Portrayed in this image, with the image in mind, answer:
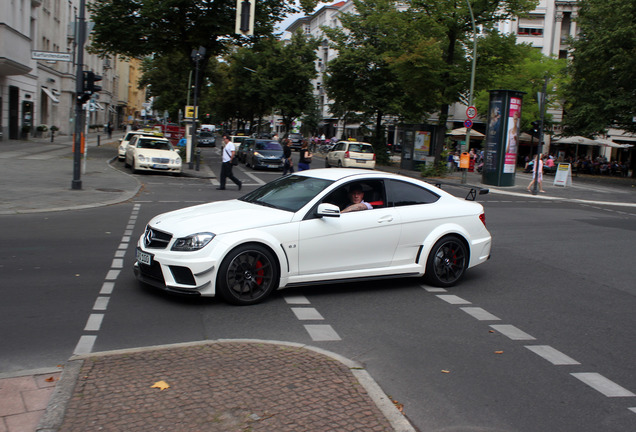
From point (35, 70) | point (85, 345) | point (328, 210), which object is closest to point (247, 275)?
point (328, 210)

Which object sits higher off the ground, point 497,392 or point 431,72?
point 431,72

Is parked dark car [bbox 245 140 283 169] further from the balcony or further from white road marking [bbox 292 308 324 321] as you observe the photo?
white road marking [bbox 292 308 324 321]

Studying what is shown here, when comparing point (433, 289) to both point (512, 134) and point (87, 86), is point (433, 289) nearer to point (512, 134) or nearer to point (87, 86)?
point (87, 86)

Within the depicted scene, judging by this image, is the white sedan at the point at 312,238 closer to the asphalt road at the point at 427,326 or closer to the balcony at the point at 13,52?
the asphalt road at the point at 427,326

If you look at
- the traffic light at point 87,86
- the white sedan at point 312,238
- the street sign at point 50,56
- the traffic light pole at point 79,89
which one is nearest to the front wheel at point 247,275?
the white sedan at point 312,238

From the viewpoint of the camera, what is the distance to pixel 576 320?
22.6 ft

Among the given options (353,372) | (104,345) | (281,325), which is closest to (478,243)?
(281,325)

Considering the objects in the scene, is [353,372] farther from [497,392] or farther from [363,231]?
[363,231]

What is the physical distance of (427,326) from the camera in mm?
6297

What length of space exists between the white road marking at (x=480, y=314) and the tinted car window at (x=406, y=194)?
1571mm

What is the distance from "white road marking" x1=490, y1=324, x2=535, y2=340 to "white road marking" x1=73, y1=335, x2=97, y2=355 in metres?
3.83

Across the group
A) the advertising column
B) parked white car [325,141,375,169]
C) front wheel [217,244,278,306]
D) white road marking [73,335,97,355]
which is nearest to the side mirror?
front wheel [217,244,278,306]

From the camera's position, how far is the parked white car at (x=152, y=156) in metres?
24.8

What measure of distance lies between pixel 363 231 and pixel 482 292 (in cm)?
188
